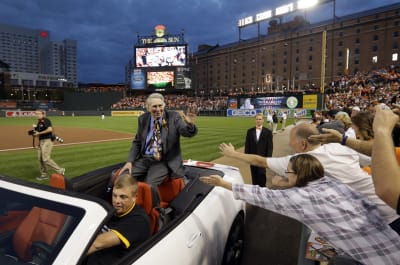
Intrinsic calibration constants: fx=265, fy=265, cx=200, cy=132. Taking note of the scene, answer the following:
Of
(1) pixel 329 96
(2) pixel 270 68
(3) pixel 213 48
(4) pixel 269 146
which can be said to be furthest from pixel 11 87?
(4) pixel 269 146

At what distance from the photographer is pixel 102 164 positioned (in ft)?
29.0

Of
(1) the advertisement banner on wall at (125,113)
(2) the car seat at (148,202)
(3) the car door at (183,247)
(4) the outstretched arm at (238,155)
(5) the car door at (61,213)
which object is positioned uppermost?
(1) the advertisement banner on wall at (125,113)

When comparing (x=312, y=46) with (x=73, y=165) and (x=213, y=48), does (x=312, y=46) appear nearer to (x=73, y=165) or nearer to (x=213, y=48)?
(x=213, y=48)

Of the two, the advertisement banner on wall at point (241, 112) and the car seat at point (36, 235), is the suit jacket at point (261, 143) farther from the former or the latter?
the advertisement banner on wall at point (241, 112)

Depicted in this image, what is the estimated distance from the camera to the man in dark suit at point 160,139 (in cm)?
354

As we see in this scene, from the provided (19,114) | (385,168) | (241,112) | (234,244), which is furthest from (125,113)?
(385,168)

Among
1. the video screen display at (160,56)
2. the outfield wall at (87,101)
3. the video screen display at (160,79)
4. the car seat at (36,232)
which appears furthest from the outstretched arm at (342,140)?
the outfield wall at (87,101)

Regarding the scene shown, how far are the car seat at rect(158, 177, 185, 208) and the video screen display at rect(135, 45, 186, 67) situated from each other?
5547 centimetres

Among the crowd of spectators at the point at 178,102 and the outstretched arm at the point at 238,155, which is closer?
the outstretched arm at the point at 238,155

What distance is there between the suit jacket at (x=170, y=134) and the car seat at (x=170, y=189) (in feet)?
0.65

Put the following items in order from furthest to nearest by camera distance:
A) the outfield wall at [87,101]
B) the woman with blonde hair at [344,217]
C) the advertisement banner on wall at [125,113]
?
1. the outfield wall at [87,101]
2. the advertisement banner on wall at [125,113]
3. the woman with blonde hair at [344,217]

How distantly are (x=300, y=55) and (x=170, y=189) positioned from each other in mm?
77324

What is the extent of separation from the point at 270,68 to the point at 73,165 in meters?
76.4

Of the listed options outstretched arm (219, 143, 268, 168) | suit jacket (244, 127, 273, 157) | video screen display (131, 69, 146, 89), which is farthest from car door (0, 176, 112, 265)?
video screen display (131, 69, 146, 89)
